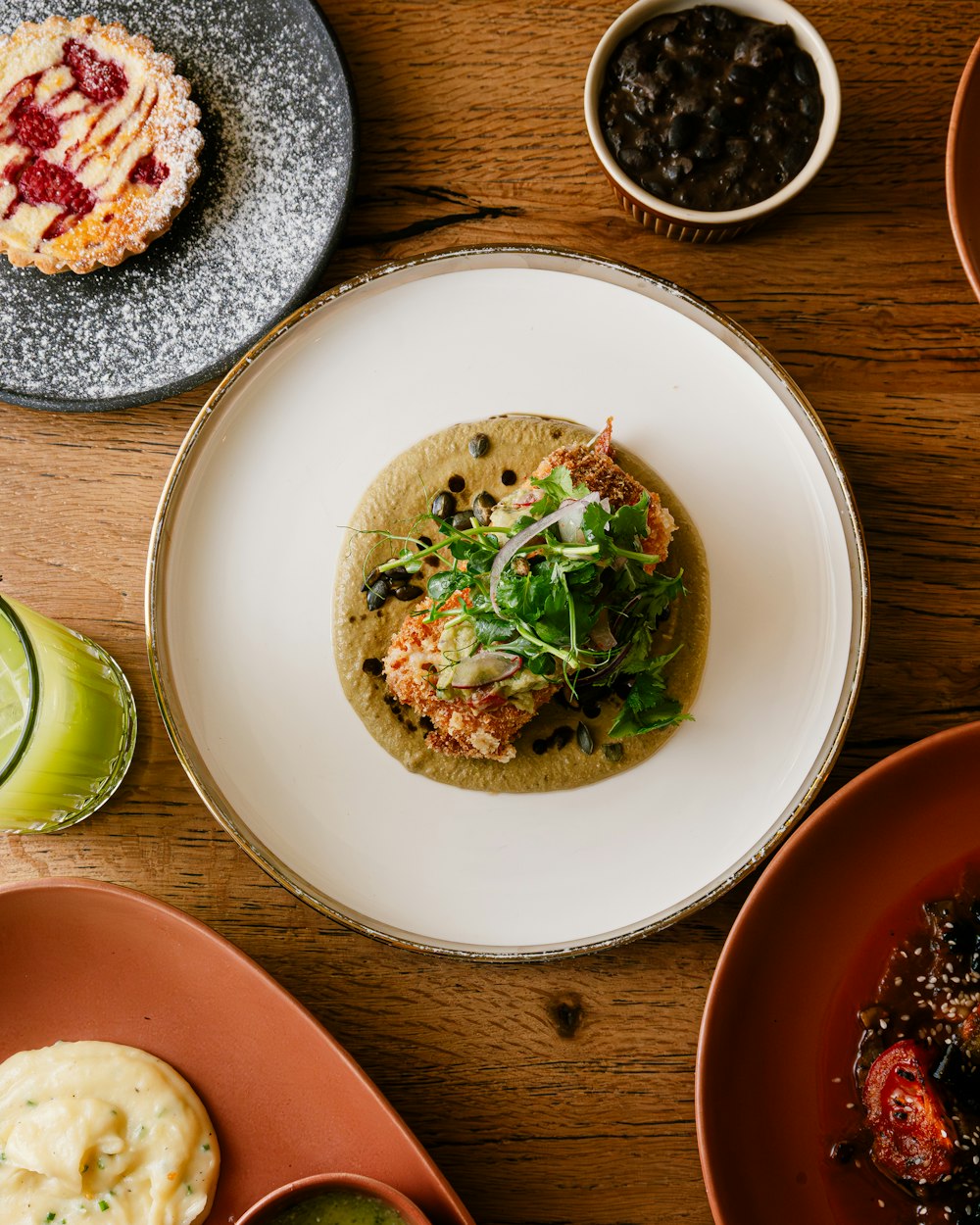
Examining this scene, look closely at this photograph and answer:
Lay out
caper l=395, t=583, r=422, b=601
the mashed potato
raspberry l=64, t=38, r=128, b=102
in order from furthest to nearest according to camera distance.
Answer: raspberry l=64, t=38, r=128, b=102, caper l=395, t=583, r=422, b=601, the mashed potato

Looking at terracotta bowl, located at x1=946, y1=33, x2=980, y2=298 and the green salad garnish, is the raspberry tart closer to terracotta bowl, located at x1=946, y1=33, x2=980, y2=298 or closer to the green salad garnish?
the green salad garnish

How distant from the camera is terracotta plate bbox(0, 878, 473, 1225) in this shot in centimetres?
215

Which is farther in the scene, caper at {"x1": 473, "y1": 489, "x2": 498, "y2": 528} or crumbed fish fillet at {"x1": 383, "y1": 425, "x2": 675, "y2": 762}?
caper at {"x1": 473, "y1": 489, "x2": 498, "y2": 528}

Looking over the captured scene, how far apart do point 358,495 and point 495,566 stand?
0.44 metres

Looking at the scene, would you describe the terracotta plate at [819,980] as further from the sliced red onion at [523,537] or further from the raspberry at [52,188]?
the raspberry at [52,188]

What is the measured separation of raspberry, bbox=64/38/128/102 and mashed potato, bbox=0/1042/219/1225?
2.40 m

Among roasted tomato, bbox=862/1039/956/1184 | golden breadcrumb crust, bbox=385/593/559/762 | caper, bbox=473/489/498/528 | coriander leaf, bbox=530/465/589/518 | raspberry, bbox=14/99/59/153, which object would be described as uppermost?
raspberry, bbox=14/99/59/153

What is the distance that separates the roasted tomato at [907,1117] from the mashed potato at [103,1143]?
1.56m

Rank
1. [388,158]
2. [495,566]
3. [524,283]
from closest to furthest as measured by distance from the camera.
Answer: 1. [495,566]
2. [524,283]
3. [388,158]

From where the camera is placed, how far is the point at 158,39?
2.43m

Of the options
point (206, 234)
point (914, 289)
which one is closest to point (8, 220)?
point (206, 234)

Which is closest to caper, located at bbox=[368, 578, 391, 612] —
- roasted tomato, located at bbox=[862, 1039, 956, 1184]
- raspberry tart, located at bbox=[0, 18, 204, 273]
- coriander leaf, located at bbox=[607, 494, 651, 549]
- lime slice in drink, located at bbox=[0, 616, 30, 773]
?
coriander leaf, located at bbox=[607, 494, 651, 549]

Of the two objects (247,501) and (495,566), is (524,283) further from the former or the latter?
(247,501)

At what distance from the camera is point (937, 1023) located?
2.18m
